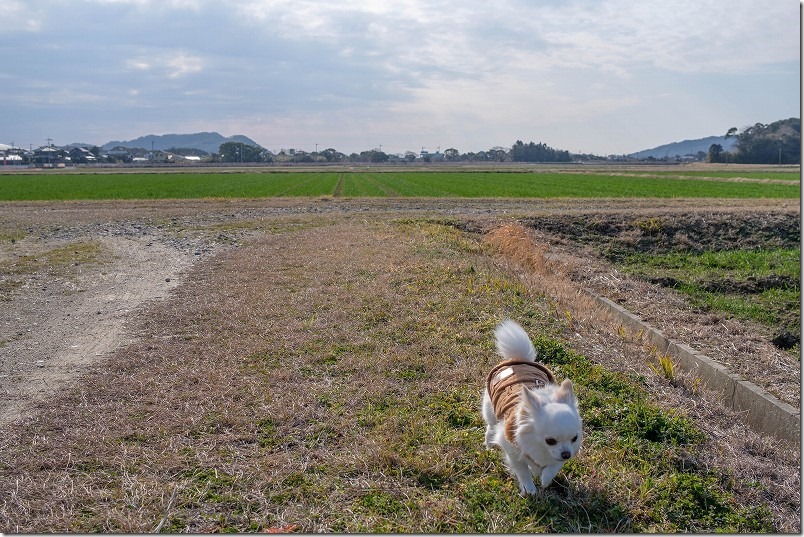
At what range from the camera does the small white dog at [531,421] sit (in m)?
3.46

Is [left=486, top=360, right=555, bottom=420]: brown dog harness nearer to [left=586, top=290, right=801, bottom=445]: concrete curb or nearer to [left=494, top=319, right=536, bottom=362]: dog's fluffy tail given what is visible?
[left=494, top=319, right=536, bottom=362]: dog's fluffy tail

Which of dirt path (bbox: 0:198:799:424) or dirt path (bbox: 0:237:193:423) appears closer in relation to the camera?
dirt path (bbox: 0:237:193:423)

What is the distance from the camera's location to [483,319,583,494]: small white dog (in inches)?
136

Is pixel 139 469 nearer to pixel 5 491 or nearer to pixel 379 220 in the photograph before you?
pixel 5 491

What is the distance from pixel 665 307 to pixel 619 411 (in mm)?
5499

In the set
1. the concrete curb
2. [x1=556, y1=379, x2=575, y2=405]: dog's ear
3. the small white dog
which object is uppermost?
[x1=556, y1=379, x2=575, y2=405]: dog's ear

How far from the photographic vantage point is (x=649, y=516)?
144 inches

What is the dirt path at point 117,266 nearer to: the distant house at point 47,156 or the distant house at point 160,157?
the distant house at point 47,156

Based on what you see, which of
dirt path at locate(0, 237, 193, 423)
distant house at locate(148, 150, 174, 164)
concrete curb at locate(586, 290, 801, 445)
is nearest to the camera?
concrete curb at locate(586, 290, 801, 445)

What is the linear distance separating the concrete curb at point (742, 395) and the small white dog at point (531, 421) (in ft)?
9.09

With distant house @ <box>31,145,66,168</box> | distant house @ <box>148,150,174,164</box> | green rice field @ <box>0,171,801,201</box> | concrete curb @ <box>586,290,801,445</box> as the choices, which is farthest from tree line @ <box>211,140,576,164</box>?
concrete curb @ <box>586,290,801,445</box>

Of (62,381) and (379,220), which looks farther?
(379,220)

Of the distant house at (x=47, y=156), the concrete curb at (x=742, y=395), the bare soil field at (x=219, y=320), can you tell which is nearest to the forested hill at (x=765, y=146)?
the bare soil field at (x=219, y=320)

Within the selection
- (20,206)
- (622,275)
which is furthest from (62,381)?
(20,206)
